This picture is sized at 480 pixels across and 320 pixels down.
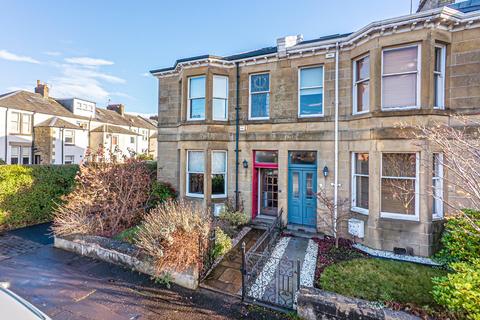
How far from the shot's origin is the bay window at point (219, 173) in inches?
482

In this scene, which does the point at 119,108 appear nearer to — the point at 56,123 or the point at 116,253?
Result: the point at 56,123

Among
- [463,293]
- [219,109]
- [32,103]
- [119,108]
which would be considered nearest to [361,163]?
[463,293]

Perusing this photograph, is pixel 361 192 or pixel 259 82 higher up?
pixel 259 82

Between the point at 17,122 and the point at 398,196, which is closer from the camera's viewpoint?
the point at 398,196

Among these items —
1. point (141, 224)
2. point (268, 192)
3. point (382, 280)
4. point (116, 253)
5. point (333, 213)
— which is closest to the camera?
point (382, 280)

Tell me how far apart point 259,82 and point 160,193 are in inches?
281

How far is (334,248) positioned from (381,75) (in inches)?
235

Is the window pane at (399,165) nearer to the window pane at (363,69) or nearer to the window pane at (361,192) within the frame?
the window pane at (361,192)

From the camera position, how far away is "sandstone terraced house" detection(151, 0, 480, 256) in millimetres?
8406

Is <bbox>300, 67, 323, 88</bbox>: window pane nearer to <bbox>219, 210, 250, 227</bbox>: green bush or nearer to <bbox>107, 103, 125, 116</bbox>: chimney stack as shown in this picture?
<bbox>219, 210, 250, 227</bbox>: green bush

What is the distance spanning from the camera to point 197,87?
491 inches

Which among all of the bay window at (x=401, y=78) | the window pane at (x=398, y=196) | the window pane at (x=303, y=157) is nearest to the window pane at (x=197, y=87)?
the window pane at (x=303, y=157)

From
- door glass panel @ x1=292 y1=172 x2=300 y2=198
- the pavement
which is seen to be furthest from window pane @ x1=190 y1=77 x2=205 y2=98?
the pavement

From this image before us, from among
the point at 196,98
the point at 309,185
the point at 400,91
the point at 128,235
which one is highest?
the point at 196,98
